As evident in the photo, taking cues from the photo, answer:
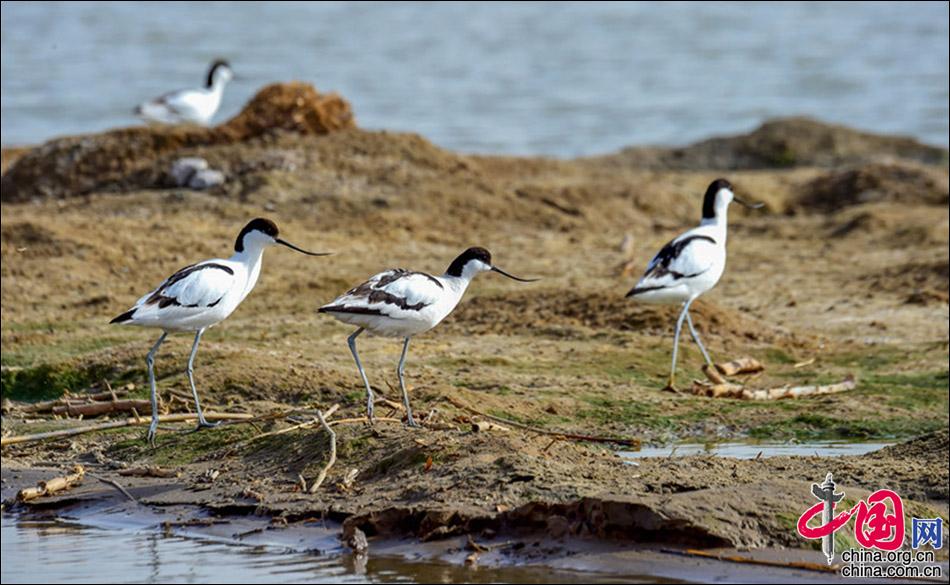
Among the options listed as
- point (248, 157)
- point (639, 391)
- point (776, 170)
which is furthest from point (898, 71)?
point (639, 391)

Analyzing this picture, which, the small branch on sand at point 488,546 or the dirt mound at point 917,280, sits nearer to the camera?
the small branch on sand at point 488,546

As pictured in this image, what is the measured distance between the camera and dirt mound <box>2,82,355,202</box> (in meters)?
18.3

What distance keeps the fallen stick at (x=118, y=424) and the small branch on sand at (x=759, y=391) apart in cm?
329

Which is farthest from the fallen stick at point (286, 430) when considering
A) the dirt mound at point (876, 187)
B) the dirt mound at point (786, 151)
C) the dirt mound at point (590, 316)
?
the dirt mound at point (786, 151)

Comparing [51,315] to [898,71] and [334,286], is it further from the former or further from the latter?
[898,71]

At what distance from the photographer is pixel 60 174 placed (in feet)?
60.2

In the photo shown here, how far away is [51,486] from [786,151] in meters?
18.0

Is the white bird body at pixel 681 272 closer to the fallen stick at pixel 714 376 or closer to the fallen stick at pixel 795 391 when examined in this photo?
the fallen stick at pixel 714 376

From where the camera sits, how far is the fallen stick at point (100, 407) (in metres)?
9.62

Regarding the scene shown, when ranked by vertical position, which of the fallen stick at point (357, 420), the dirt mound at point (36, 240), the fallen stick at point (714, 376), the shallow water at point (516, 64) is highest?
the shallow water at point (516, 64)

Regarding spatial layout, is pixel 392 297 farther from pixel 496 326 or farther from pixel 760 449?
pixel 496 326

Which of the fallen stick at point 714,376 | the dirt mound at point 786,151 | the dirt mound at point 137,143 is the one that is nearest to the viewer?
the fallen stick at point 714,376

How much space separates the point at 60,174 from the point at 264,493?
11507mm

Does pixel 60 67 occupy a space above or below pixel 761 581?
above
